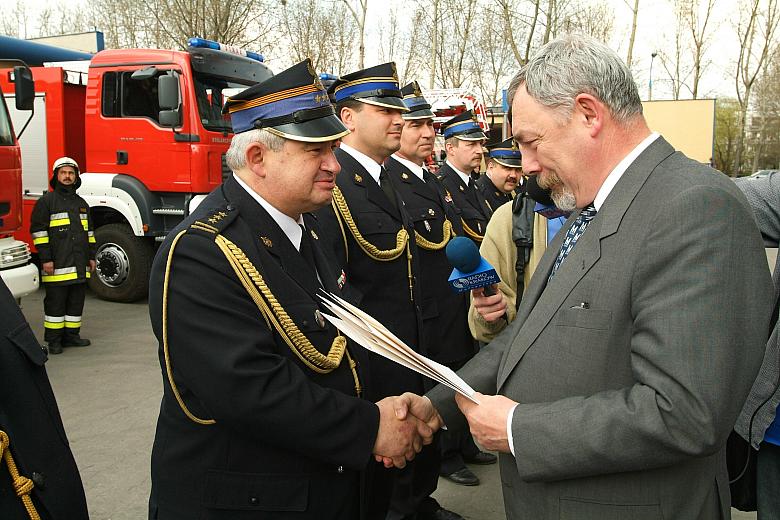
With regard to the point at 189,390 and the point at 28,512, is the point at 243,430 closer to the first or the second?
the point at 189,390

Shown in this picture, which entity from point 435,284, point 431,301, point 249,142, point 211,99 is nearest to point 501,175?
point 435,284

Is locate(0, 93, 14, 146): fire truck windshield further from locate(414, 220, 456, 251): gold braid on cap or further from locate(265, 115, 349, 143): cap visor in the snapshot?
locate(265, 115, 349, 143): cap visor

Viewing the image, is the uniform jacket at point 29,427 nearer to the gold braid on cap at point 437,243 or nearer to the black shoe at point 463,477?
the gold braid on cap at point 437,243

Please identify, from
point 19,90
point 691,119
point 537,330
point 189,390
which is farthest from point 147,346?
point 691,119

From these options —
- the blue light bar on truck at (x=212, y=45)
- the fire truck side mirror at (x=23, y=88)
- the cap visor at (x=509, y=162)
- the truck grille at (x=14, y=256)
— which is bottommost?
the truck grille at (x=14, y=256)

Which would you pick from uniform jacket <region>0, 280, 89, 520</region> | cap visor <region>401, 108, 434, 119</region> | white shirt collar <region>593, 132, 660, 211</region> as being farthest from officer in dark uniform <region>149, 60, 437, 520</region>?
cap visor <region>401, 108, 434, 119</region>

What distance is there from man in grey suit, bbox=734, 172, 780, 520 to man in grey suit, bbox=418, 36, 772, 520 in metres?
0.54

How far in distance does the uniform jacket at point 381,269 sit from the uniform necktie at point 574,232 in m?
1.42

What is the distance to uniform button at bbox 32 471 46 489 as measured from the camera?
167 cm

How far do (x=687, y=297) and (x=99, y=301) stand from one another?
27.8ft

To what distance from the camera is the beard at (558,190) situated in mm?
1689

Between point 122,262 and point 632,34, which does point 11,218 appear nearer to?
point 122,262


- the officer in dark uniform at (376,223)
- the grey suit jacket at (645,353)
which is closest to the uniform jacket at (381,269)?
the officer in dark uniform at (376,223)

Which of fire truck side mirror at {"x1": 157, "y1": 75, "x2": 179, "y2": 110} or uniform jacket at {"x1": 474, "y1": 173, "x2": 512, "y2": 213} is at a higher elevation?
fire truck side mirror at {"x1": 157, "y1": 75, "x2": 179, "y2": 110}
